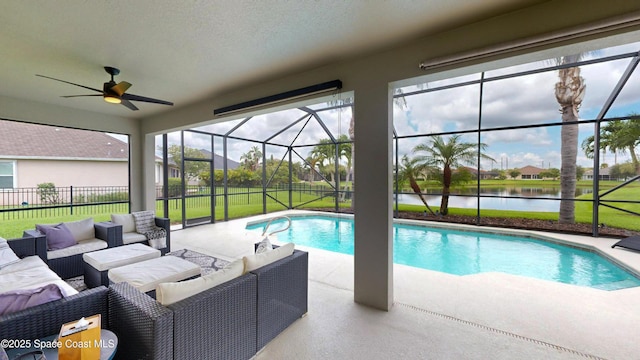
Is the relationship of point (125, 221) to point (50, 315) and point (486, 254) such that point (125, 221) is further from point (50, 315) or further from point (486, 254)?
point (486, 254)

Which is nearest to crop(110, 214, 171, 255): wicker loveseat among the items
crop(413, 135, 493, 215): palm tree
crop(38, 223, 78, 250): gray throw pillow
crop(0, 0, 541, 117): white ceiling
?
crop(38, 223, 78, 250): gray throw pillow

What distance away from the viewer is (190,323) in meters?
1.56

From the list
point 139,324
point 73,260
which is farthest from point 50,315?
point 73,260

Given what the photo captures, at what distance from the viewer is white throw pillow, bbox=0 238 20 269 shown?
2847 mm

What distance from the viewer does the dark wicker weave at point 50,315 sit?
4.85 ft

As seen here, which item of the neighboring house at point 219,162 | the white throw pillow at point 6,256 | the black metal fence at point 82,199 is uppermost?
the neighboring house at point 219,162

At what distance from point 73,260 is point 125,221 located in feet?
3.56

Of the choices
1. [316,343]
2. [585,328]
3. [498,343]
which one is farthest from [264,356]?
[585,328]

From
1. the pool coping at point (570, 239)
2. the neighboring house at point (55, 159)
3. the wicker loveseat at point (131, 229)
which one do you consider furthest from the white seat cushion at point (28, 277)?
the pool coping at point (570, 239)

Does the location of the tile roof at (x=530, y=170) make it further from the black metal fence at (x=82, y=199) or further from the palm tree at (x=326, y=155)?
the black metal fence at (x=82, y=199)

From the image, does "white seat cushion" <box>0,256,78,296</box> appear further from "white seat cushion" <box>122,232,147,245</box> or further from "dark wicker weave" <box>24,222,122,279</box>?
"white seat cushion" <box>122,232,147,245</box>

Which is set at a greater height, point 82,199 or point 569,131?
point 569,131

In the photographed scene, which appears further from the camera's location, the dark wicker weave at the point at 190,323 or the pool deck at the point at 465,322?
the pool deck at the point at 465,322

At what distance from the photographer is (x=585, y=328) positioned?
7.74 ft
